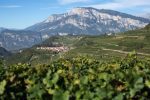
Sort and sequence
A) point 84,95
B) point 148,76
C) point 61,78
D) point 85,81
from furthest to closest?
point 61,78
point 148,76
point 85,81
point 84,95

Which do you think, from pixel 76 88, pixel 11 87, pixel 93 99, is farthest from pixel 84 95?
pixel 11 87

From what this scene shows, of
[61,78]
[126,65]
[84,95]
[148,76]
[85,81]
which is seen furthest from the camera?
[126,65]

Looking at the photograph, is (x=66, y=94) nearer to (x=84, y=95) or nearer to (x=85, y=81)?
(x=84, y=95)

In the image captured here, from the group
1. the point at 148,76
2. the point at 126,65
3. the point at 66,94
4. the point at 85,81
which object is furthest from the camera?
the point at 126,65

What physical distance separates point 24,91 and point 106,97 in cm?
316

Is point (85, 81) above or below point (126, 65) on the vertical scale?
above

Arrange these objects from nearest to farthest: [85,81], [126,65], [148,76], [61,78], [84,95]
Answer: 1. [84,95]
2. [85,81]
3. [148,76]
4. [61,78]
5. [126,65]

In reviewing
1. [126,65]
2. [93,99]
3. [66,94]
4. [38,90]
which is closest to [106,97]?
[93,99]

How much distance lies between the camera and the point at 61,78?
1174 cm

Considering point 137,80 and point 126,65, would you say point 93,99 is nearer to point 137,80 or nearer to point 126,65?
point 137,80

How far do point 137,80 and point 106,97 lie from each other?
1084 mm

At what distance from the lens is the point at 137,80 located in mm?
9367

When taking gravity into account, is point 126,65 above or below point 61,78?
below

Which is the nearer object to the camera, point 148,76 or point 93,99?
point 93,99
